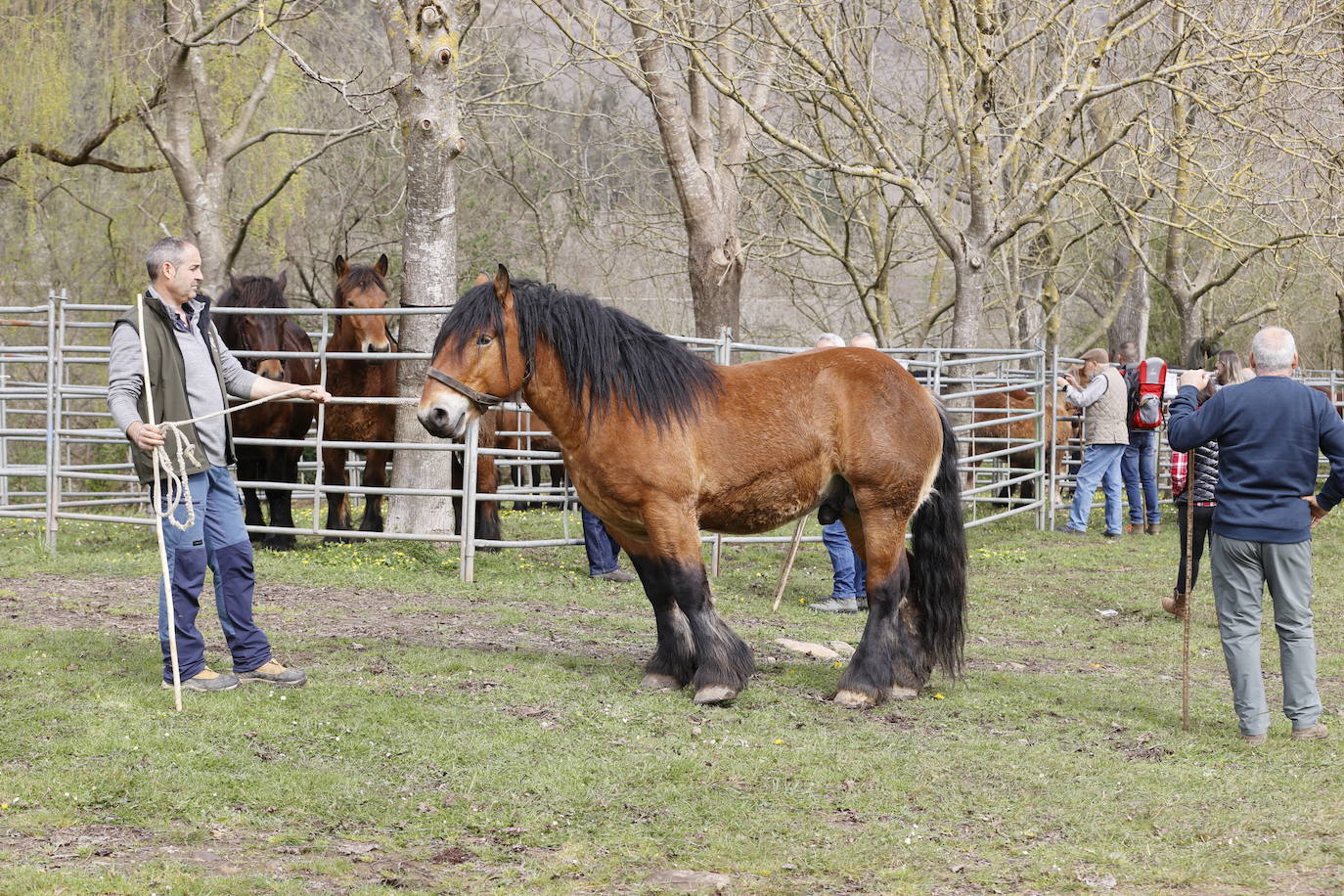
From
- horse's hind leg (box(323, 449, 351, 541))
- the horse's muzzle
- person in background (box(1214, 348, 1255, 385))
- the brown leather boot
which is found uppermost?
person in background (box(1214, 348, 1255, 385))

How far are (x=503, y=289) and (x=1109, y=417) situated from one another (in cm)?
888

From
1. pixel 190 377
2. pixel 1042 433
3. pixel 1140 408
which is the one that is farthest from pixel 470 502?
pixel 1140 408

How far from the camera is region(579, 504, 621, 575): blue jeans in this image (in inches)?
353

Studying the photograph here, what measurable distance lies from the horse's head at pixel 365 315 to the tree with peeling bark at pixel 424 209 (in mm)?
219

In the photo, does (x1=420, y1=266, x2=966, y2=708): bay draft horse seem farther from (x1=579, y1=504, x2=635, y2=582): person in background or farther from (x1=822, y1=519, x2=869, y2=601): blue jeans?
(x1=579, y1=504, x2=635, y2=582): person in background

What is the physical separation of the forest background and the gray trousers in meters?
6.28

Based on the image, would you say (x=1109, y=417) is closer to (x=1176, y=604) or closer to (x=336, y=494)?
(x=1176, y=604)

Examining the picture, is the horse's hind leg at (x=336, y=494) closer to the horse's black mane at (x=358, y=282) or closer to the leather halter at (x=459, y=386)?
the horse's black mane at (x=358, y=282)

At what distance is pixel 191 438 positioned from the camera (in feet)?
16.3

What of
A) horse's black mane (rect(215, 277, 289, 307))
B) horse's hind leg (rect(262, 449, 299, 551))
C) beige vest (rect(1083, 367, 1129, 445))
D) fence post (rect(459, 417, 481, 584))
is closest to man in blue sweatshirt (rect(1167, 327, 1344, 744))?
fence post (rect(459, 417, 481, 584))

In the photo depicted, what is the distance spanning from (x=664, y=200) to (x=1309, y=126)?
10.2 metres

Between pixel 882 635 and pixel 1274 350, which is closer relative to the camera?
pixel 1274 350

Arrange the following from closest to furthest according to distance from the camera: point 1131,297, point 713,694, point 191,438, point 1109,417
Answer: point 191,438
point 713,694
point 1109,417
point 1131,297

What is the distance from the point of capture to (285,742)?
4602mm
